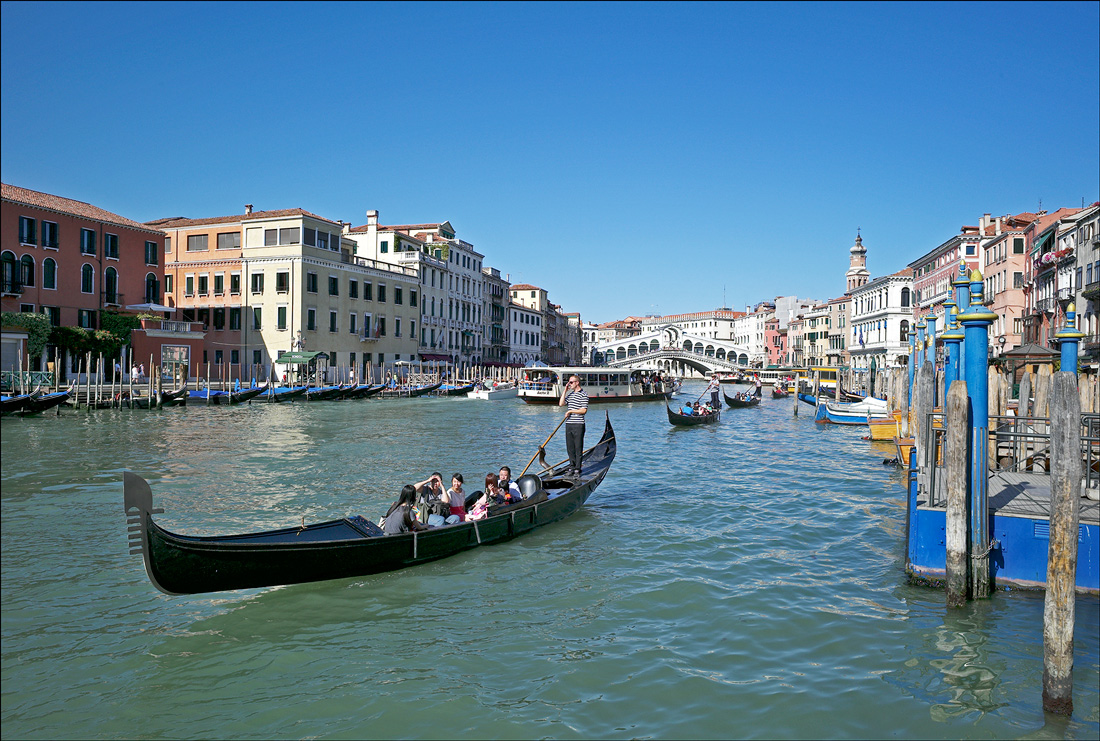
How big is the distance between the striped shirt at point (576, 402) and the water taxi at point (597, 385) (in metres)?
22.6

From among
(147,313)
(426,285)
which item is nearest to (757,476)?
(147,313)

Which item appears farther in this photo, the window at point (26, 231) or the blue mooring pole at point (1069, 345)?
the window at point (26, 231)

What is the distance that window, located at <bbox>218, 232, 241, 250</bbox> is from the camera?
33250 millimetres

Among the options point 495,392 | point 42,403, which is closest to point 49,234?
point 42,403

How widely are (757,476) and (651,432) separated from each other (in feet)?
28.4

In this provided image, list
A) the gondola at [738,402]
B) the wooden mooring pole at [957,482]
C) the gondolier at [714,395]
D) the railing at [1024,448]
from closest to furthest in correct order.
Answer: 1. the wooden mooring pole at [957,482]
2. the railing at [1024,448]
3. the gondolier at [714,395]
4. the gondola at [738,402]

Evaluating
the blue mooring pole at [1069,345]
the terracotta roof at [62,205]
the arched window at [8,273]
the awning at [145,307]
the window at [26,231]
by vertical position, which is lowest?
the blue mooring pole at [1069,345]

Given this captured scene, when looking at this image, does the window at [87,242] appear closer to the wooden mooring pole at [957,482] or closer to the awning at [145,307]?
the awning at [145,307]

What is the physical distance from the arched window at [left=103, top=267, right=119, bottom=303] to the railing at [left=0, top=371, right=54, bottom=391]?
15.3 feet

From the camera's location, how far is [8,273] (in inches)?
870

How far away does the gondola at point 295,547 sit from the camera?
4973 mm

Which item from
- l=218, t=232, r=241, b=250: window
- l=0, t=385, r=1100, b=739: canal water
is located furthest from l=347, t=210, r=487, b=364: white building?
l=0, t=385, r=1100, b=739: canal water

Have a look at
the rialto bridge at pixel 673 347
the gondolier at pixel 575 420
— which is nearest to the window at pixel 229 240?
the gondolier at pixel 575 420

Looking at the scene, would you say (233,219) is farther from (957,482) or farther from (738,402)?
(957,482)
